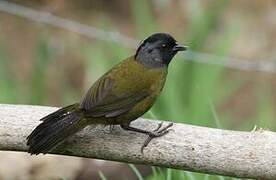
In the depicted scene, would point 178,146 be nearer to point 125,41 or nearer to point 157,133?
point 157,133

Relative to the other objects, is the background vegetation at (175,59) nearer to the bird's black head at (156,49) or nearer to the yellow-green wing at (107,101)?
the bird's black head at (156,49)

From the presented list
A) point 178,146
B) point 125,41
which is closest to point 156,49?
point 178,146

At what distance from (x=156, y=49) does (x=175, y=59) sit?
5.94ft

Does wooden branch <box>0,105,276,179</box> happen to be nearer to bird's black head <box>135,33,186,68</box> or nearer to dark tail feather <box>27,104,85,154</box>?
dark tail feather <box>27,104,85,154</box>

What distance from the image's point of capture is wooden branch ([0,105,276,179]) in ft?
11.1

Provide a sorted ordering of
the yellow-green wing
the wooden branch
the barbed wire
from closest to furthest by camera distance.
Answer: the wooden branch < the yellow-green wing < the barbed wire

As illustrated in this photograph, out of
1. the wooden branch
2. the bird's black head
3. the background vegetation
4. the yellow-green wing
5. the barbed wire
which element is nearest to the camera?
the wooden branch

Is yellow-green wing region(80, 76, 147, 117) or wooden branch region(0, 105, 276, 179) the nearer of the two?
wooden branch region(0, 105, 276, 179)

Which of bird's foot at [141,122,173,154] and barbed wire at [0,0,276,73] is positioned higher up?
bird's foot at [141,122,173,154]

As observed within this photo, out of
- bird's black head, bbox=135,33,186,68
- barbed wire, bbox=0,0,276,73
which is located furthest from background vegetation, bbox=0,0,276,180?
bird's black head, bbox=135,33,186,68

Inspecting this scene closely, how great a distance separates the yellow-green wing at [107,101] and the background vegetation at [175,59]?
1.54 feet

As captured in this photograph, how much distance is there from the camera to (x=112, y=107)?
359cm

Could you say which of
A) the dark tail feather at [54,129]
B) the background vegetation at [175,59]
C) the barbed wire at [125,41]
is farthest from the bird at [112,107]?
the barbed wire at [125,41]

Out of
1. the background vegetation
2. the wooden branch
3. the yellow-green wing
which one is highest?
the yellow-green wing
